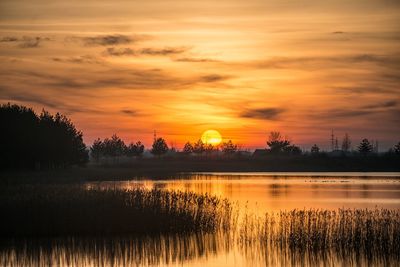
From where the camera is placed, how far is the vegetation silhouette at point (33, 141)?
87062 mm

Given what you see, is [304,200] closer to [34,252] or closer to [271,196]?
[271,196]

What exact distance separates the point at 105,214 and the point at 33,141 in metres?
60.1

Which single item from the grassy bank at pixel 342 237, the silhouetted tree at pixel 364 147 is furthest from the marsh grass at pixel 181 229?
the silhouetted tree at pixel 364 147

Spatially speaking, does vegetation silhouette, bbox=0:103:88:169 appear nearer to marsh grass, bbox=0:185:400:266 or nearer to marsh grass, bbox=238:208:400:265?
marsh grass, bbox=0:185:400:266

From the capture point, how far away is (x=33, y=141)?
90.6 m

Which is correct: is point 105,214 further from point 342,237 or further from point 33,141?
point 33,141

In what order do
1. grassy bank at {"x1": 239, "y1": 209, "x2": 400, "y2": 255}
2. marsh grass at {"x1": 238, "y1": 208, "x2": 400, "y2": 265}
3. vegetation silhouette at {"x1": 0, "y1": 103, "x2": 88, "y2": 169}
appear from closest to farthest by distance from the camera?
marsh grass at {"x1": 238, "y1": 208, "x2": 400, "y2": 265} → grassy bank at {"x1": 239, "y1": 209, "x2": 400, "y2": 255} → vegetation silhouette at {"x1": 0, "y1": 103, "x2": 88, "y2": 169}

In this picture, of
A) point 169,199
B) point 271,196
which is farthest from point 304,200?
point 169,199

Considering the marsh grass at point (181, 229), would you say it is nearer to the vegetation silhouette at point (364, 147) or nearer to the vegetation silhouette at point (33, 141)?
the vegetation silhouette at point (33, 141)

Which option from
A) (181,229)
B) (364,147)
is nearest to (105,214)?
(181,229)

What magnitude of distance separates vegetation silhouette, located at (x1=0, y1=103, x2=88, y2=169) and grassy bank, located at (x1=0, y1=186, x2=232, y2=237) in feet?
168

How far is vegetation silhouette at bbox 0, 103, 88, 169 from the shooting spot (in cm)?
8706

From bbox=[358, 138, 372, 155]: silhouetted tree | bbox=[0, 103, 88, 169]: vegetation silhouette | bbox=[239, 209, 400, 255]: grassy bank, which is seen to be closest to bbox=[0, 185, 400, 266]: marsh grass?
bbox=[239, 209, 400, 255]: grassy bank

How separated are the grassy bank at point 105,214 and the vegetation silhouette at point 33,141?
5113 centimetres
